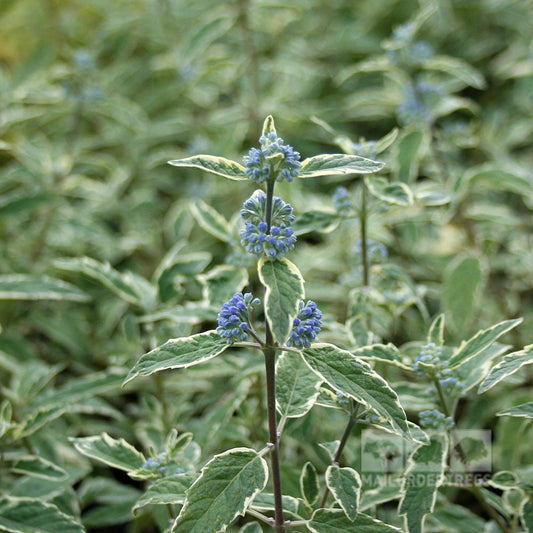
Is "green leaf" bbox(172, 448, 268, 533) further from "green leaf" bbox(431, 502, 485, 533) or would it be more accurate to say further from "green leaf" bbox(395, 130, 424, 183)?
"green leaf" bbox(395, 130, 424, 183)

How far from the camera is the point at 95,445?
1394mm

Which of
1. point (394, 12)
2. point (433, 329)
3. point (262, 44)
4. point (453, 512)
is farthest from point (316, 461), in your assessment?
point (394, 12)

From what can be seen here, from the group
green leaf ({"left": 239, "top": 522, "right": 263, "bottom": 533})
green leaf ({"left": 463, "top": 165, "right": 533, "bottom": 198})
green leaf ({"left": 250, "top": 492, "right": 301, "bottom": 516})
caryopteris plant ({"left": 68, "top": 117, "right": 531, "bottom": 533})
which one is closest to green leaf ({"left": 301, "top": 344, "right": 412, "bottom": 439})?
caryopteris plant ({"left": 68, "top": 117, "right": 531, "bottom": 533})

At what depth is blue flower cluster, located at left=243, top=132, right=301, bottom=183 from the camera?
3.42ft

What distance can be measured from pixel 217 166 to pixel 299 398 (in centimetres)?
54

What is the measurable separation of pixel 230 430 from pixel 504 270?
1.56 metres

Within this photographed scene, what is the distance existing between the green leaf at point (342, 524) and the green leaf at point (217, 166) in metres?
0.71

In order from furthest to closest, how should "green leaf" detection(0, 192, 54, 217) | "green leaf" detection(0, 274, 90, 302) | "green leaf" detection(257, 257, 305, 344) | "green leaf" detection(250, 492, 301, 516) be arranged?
"green leaf" detection(0, 192, 54, 217)
"green leaf" detection(0, 274, 90, 302)
"green leaf" detection(250, 492, 301, 516)
"green leaf" detection(257, 257, 305, 344)

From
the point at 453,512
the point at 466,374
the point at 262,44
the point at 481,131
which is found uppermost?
the point at 262,44

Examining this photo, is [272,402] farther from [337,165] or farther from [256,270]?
[256,270]

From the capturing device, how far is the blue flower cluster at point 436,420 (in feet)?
4.36

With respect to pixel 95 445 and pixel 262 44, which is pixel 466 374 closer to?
pixel 95 445

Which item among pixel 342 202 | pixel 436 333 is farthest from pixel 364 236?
pixel 436 333

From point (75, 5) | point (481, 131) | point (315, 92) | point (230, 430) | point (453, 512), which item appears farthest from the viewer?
point (75, 5)
